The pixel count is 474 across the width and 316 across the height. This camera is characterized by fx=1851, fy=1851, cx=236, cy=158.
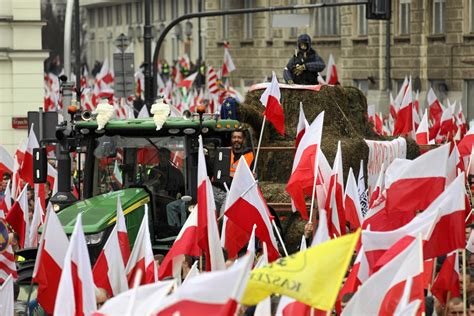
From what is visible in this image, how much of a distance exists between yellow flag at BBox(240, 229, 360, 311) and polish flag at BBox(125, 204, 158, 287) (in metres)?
3.41

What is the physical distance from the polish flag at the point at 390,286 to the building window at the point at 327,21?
146ft

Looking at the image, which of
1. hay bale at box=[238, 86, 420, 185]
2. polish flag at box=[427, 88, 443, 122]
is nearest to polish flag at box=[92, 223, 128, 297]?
hay bale at box=[238, 86, 420, 185]

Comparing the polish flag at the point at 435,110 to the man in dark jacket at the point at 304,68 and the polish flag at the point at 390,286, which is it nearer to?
the man in dark jacket at the point at 304,68

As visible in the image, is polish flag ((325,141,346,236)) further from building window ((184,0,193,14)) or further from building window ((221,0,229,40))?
building window ((184,0,193,14))

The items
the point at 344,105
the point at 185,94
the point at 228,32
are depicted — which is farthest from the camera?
the point at 228,32

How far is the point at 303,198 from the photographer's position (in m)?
18.1

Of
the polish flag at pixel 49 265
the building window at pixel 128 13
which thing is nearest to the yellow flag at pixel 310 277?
the polish flag at pixel 49 265

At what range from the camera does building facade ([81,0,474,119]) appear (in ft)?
157

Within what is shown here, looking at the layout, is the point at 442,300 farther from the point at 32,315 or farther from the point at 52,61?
the point at 52,61

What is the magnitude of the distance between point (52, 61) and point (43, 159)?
73.8 m

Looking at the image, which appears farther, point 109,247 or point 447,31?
point 447,31

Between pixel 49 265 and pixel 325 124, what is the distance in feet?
25.8

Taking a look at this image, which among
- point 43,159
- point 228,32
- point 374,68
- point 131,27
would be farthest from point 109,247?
point 131,27

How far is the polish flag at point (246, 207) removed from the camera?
16578 mm
